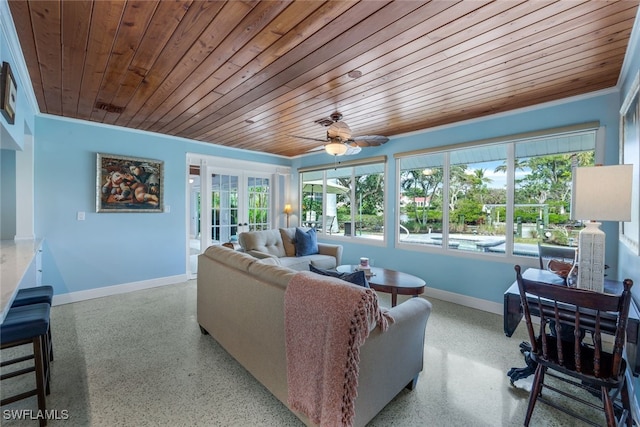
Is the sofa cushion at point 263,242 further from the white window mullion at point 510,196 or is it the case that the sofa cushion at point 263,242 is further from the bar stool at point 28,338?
the white window mullion at point 510,196

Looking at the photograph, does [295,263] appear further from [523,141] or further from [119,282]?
[523,141]

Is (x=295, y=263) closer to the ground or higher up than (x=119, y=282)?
higher up

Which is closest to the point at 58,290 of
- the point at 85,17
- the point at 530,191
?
the point at 85,17

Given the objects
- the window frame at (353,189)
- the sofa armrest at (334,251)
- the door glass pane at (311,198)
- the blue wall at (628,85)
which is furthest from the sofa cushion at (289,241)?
the blue wall at (628,85)

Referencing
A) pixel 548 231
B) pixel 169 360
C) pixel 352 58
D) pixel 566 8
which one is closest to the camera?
pixel 566 8

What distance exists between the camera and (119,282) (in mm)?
4016

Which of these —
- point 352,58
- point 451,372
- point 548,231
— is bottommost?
point 451,372

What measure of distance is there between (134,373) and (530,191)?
168 inches

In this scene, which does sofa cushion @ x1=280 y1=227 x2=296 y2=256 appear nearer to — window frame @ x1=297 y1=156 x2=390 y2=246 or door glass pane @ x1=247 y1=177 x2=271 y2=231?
window frame @ x1=297 y1=156 x2=390 y2=246

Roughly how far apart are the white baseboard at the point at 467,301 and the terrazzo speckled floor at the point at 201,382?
42 cm

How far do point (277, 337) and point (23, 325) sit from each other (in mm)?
1408

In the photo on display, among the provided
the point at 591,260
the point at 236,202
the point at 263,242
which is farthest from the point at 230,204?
the point at 591,260

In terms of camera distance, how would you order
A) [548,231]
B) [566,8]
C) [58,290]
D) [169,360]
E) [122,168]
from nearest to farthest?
[566,8], [169,360], [548,231], [58,290], [122,168]

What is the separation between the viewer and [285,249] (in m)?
4.54
